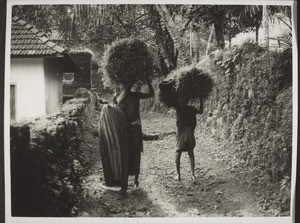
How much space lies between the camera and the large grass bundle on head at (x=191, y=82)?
9.79 feet

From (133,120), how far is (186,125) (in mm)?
382

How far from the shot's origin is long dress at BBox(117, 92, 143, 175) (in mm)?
3000

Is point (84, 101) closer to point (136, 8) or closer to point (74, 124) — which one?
point (74, 124)

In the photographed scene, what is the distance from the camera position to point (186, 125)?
119 inches

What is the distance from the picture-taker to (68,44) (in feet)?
9.84

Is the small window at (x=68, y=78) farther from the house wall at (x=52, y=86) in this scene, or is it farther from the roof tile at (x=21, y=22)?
the roof tile at (x=21, y=22)

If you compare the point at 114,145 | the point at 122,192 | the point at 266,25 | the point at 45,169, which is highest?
the point at 266,25

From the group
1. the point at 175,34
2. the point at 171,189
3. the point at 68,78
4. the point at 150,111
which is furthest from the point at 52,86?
the point at 171,189

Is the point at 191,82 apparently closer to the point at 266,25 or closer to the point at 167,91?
the point at 167,91

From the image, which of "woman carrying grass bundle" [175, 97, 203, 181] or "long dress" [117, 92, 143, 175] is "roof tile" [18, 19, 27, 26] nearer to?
"long dress" [117, 92, 143, 175]

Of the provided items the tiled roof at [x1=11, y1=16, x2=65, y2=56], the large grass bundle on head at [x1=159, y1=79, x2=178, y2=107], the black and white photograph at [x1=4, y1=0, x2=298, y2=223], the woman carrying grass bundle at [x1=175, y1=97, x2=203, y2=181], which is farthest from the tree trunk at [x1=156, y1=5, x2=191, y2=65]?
the tiled roof at [x1=11, y1=16, x2=65, y2=56]

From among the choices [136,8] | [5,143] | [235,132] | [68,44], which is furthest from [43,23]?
[235,132]

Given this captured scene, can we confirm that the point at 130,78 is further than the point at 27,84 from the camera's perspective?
Yes

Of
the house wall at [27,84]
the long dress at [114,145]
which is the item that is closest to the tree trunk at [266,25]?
the long dress at [114,145]
